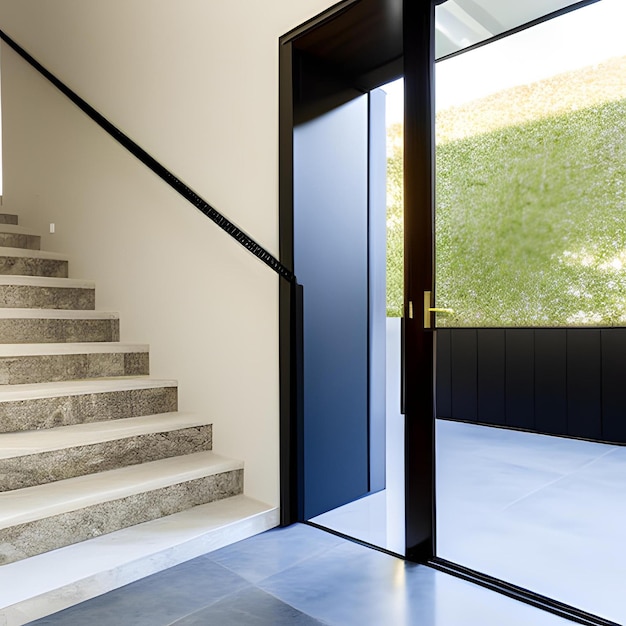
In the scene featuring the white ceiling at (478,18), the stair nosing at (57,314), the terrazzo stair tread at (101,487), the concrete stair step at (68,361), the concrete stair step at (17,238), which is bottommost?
the terrazzo stair tread at (101,487)

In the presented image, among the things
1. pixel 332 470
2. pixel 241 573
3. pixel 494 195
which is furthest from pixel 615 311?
pixel 241 573

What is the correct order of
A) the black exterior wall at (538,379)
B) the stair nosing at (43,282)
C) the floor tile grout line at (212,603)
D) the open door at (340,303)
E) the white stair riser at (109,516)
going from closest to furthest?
the floor tile grout line at (212,603)
the white stair riser at (109,516)
the open door at (340,303)
the stair nosing at (43,282)
the black exterior wall at (538,379)

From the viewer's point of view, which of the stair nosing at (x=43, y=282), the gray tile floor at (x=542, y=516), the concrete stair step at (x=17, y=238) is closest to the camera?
the gray tile floor at (x=542, y=516)

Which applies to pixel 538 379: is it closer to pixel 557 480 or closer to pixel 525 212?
pixel 557 480

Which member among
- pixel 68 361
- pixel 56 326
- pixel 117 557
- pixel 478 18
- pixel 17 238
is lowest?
pixel 117 557

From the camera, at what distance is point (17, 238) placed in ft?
12.5

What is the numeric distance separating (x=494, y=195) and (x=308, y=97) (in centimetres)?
87

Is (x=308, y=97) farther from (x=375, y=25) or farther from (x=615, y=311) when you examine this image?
(x=615, y=311)

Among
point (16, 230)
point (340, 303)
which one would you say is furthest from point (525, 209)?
point (16, 230)

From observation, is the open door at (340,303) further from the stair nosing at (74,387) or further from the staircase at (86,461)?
the stair nosing at (74,387)

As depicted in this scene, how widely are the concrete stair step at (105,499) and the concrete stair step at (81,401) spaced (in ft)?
1.00

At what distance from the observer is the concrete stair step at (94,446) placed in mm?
2002

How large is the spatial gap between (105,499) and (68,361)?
917mm

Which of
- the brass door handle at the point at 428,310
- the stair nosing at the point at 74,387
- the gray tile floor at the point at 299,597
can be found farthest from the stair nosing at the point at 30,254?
the brass door handle at the point at 428,310
